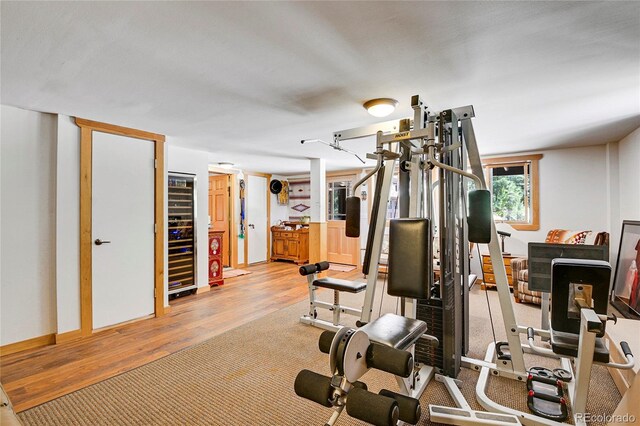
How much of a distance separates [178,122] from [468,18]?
281 centimetres

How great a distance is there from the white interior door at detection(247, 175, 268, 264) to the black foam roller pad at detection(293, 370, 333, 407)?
230 inches

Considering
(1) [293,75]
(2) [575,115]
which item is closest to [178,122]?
(1) [293,75]

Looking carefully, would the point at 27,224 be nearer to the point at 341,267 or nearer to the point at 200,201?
the point at 200,201

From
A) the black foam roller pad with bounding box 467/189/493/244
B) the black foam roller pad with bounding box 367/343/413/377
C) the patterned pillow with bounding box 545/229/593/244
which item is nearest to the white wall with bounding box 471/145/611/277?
the patterned pillow with bounding box 545/229/593/244

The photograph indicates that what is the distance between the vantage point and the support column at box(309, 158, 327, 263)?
542cm

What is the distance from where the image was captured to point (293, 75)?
2.13 meters

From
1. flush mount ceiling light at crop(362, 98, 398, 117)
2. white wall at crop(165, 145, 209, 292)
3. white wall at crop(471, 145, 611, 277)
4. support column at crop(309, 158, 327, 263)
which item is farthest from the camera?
support column at crop(309, 158, 327, 263)

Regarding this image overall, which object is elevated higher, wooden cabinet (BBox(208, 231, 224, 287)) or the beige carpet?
wooden cabinet (BBox(208, 231, 224, 287))

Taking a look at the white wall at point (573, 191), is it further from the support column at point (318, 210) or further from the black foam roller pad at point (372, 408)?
the black foam roller pad at point (372, 408)

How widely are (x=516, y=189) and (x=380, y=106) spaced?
3.63 meters

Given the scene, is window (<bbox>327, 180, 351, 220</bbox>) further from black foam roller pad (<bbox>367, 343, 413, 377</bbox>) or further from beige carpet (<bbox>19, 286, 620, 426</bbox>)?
black foam roller pad (<bbox>367, 343, 413, 377</bbox>)

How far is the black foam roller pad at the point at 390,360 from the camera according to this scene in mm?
1222

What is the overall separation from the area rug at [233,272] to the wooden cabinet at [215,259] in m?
0.58

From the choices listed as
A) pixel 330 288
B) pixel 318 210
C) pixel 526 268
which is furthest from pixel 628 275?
pixel 318 210
